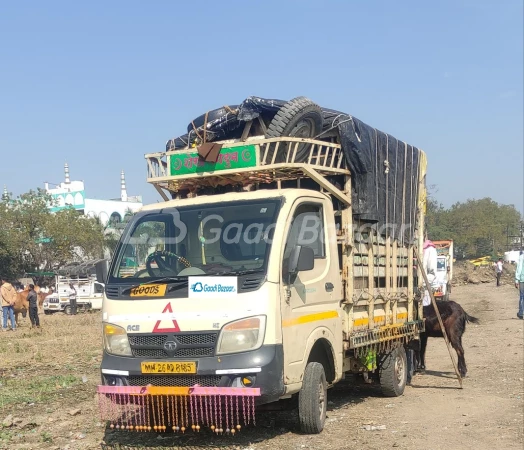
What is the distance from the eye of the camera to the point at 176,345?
18.9 ft

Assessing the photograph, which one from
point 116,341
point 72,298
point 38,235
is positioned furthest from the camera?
point 38,235

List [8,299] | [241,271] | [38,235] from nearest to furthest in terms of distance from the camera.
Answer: [241,271]
[8,299]
[38,235]

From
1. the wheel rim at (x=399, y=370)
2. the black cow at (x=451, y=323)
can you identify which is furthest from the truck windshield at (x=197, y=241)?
the black cow at (x=451, y=323)

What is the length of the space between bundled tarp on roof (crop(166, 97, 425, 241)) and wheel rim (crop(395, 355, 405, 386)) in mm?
1721

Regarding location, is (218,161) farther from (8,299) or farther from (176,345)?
(8,299)

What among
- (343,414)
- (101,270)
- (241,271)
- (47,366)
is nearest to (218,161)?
(241,271)

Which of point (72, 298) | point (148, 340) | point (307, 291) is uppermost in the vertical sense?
point (307, 291)

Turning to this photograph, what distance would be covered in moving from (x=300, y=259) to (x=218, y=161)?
1.56m

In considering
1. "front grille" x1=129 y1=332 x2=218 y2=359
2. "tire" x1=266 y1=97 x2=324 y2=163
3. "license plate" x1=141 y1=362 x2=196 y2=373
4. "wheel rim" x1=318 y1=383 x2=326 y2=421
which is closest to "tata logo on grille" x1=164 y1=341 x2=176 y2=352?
"front grille" x1=129 y1=332 x2=218 y2=359

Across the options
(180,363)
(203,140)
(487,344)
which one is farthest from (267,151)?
(487,344)

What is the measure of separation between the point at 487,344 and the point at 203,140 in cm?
937

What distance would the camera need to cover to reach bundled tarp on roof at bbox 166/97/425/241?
7.48 m

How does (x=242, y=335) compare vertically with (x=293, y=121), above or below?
below

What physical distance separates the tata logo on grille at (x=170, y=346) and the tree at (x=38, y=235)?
44.8 meters
